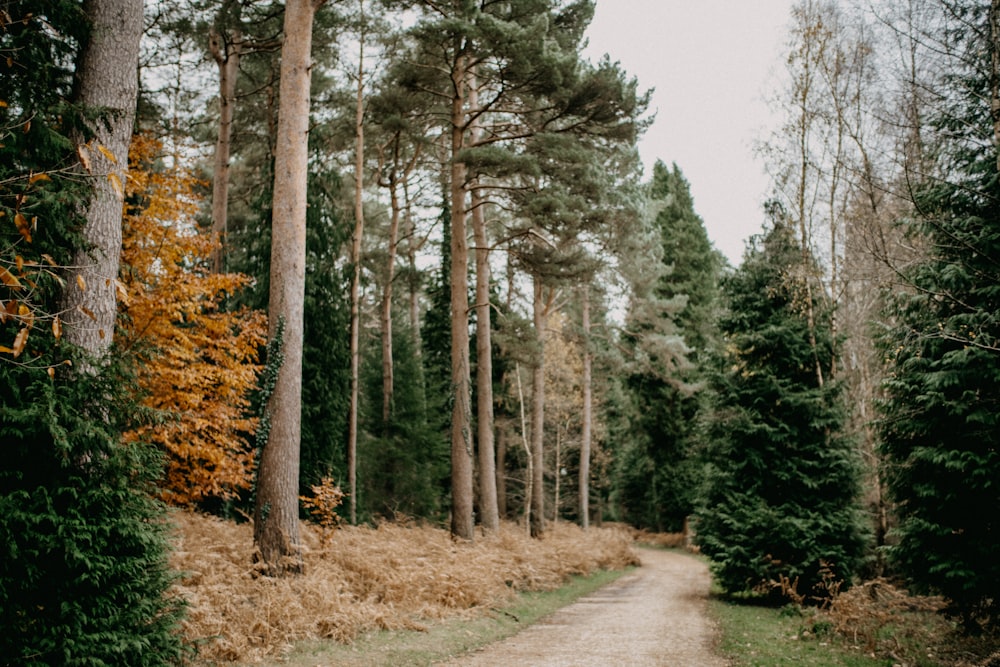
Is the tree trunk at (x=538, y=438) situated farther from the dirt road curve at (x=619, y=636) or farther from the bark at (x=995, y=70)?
the bark at (x=995, y=70)

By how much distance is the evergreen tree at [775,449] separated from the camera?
1252 centimetres

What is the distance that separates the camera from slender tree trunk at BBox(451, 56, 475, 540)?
13820 mm

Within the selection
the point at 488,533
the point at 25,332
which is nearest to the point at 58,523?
the point at 25,332

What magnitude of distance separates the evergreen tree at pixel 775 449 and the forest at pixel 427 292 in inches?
2.9

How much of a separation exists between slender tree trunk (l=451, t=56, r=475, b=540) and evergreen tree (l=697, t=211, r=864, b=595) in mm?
5247

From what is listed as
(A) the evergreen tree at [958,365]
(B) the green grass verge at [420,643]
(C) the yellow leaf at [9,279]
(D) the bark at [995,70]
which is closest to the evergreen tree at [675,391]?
(A) the evergreen tree at [958,365]

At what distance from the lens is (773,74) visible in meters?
15.2

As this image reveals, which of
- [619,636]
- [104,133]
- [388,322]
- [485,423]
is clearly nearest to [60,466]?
[104,133]

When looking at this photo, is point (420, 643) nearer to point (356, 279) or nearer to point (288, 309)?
point (288, 309)

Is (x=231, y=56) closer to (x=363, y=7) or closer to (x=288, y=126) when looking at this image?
(x=363, y=7)

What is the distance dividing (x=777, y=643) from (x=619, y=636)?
219 centimetres

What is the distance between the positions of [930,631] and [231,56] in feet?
57.4

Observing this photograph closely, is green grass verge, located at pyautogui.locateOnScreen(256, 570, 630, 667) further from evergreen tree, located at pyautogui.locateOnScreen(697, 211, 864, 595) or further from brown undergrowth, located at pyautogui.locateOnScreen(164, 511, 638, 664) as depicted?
evergreen tree, located at pyautogui.locateOnScreen(697, 211, 864, 595)

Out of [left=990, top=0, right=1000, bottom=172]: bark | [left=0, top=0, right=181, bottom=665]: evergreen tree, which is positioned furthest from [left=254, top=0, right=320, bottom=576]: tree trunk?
[left=990, top=0, right=1000, bottom=172]: bark
